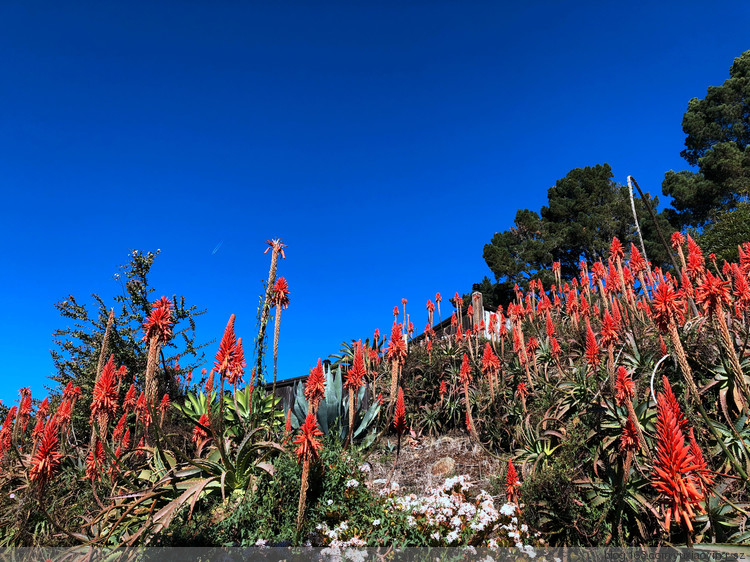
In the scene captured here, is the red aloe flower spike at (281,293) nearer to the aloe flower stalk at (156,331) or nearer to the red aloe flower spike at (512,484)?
the aloe flower stalk at (156,331)

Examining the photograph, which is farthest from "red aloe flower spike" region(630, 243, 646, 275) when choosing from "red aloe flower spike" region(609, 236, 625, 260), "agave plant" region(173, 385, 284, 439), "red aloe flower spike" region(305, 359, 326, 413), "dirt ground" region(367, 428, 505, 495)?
"agave plant" region(173, 385, 284, 439)

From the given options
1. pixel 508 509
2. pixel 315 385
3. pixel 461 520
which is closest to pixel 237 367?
pixel 315 385

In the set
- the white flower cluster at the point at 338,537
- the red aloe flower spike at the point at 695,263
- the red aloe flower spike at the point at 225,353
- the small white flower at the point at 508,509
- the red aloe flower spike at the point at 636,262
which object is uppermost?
the red aloe flower spike at the point at 636,262

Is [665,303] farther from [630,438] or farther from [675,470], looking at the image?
[675,470]

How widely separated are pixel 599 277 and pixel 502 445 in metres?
4.12

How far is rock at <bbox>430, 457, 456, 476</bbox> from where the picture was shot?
5844 millimetres

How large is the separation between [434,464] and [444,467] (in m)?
0.21

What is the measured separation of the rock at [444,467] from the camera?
19.2 ft

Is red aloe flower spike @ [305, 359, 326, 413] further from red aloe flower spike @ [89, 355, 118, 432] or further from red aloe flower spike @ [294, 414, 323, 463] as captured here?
red aloe flower spike @ [89, 355, 118, 432]

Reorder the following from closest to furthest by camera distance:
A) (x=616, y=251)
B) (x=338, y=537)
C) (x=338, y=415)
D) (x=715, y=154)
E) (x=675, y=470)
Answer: (x=675, y=470) < (x=338, y=537) < (x=338, y=415) < (x=616, y=251) < (x=715, y=154)

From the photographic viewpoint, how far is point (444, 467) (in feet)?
19.4

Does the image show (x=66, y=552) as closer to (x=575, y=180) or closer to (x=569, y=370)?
(x=569, y=370)

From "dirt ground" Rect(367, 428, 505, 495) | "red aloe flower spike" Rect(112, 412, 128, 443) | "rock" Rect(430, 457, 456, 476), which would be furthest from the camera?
"rock" Rect(430, 457, 456, 476)

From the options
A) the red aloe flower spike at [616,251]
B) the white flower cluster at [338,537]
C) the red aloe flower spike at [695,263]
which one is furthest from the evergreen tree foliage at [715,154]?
the white flower cluster at [338,537]
